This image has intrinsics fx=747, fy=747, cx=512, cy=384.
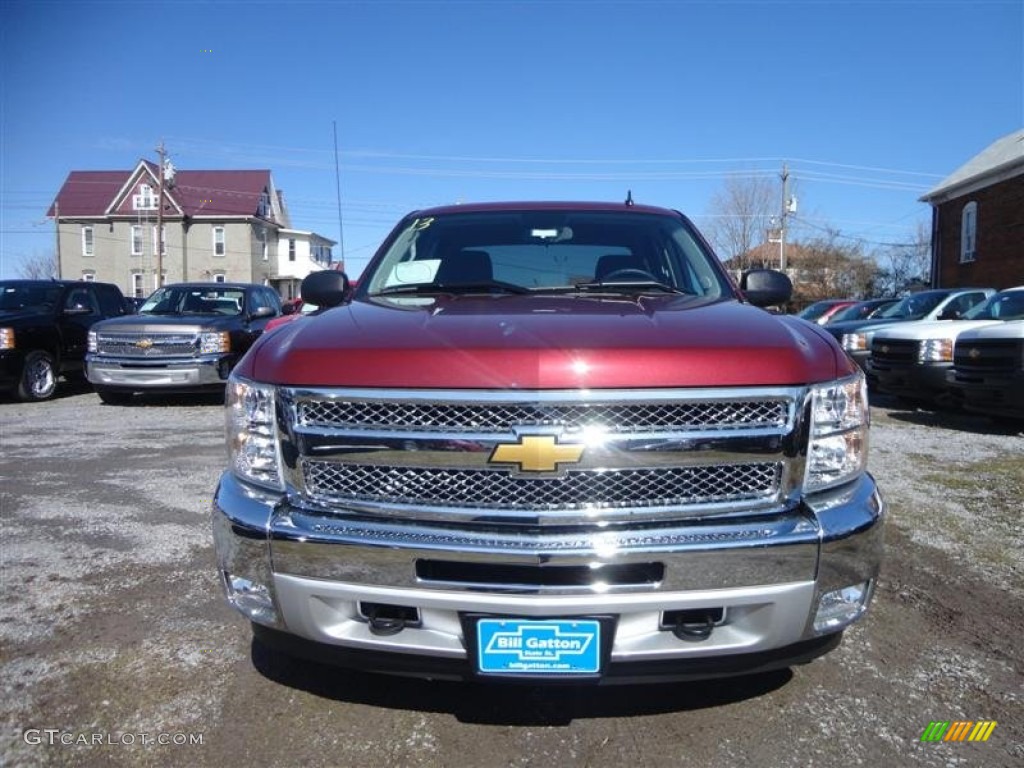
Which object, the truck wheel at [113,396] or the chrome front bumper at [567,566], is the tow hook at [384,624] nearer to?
the chrome front bumper at [567,566]

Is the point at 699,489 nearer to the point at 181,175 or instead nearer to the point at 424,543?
the point at 424,543

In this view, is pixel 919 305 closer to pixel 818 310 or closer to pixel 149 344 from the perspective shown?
pixel 818 310

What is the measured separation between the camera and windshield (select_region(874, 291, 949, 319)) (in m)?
12.1

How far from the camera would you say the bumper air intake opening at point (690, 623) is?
2.07 metres

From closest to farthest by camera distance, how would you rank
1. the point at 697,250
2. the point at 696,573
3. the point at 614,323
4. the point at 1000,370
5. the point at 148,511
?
the point at 696,573 → the point at 614,323 → the point at 697,250 → the point at 148,511 → the point at 1000,370

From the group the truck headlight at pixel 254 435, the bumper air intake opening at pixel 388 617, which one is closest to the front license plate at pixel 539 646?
the bumper air intake opening at pixel 388 617

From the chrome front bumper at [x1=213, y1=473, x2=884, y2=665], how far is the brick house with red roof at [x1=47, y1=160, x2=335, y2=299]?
43.4 meters

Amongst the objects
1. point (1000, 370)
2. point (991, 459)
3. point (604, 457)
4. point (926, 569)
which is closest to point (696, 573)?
point (604, 457)

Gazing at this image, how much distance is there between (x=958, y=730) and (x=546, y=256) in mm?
2443

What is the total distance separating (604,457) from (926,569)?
2.63m

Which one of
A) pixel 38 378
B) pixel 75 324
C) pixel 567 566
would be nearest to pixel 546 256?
pixel 567 566

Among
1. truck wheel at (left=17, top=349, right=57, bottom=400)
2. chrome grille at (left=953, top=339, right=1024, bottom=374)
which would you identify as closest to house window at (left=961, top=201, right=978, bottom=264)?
chrome grille at (left=953, top=339, right=1024, bottom=374)

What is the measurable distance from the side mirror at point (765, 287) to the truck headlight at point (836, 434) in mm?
1074

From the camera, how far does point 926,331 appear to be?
371 inches
